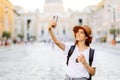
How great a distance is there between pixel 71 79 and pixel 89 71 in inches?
10.2

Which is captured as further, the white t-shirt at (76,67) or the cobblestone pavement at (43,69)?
the cobblestone pavement at (43,69)

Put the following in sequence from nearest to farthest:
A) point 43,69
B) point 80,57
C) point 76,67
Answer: point 80,57 → point 76,67 → point 43,69

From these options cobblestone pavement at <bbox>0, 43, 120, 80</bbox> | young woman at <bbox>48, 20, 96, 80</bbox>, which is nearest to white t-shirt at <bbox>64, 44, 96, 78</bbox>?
young woman at <bbox>48, 20, 96, 80</bbox>

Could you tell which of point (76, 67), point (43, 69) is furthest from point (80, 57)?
point (43, 69)

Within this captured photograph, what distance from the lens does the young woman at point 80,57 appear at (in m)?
4.98

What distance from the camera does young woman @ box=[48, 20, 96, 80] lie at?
498 centimetres

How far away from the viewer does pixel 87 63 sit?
16.2 feet

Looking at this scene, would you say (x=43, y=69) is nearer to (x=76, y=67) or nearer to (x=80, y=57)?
(x=76, y=67)

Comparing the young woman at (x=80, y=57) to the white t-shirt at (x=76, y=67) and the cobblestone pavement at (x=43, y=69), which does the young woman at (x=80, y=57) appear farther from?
the cobblestone pavement at (x=43, y=69)

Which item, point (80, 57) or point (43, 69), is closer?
point (80, 57)

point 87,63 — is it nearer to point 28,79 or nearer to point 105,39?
point 28,79

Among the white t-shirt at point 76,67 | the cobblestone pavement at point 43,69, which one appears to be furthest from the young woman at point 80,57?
the cobblestone pavement at point 43,69

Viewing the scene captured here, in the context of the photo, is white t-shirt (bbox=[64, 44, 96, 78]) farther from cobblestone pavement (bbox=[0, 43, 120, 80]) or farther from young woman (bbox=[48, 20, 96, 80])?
cobblestone pavement (bbox=[0, 43, 120, 80])

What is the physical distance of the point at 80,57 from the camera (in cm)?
487
